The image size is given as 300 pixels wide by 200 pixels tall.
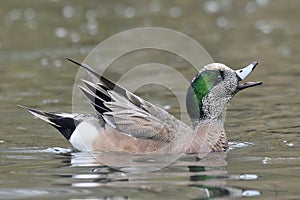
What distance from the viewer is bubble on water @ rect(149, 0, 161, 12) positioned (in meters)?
19.9

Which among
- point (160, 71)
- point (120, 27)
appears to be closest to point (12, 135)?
point (160, 71)

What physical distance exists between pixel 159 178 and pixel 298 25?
10.6 m

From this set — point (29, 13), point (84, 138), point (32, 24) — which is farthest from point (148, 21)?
point (84, 138)

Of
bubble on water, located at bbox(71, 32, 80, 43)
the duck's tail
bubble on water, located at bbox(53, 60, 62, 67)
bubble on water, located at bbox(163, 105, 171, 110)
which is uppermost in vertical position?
bubble on water, located at bbox(71, 32, 80, 43)

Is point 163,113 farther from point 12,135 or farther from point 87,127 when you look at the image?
point 12,135

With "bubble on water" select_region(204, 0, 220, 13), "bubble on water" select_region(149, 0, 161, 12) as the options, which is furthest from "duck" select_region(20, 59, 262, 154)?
"bubble on water" select_region(149, 0, 161, 12)

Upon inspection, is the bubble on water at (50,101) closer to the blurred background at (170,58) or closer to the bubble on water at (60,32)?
the blurred background at (170,58)

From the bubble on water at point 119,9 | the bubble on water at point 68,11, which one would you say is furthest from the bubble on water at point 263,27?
the bubble on water at point 68,11

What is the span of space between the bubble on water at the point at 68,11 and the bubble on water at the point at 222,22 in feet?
11.0

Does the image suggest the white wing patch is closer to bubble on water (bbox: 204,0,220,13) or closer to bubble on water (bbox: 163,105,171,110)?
bubble on water (bbox: 163,105,171,110)

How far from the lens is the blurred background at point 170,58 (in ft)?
25.4

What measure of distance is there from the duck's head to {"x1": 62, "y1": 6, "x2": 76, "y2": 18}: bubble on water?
10612mm

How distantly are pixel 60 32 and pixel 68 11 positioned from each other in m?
2.04

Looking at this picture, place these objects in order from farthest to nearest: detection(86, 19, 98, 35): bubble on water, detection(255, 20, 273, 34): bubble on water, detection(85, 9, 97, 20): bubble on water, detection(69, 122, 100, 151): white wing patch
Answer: detection(85, 9, 97, 20): bubble on water, detection(86, 19, 98, 35): bubble on water, detection(255, 20, 273, 34): bubble on water, detection(69, 122, 100, 151): white wing patch
